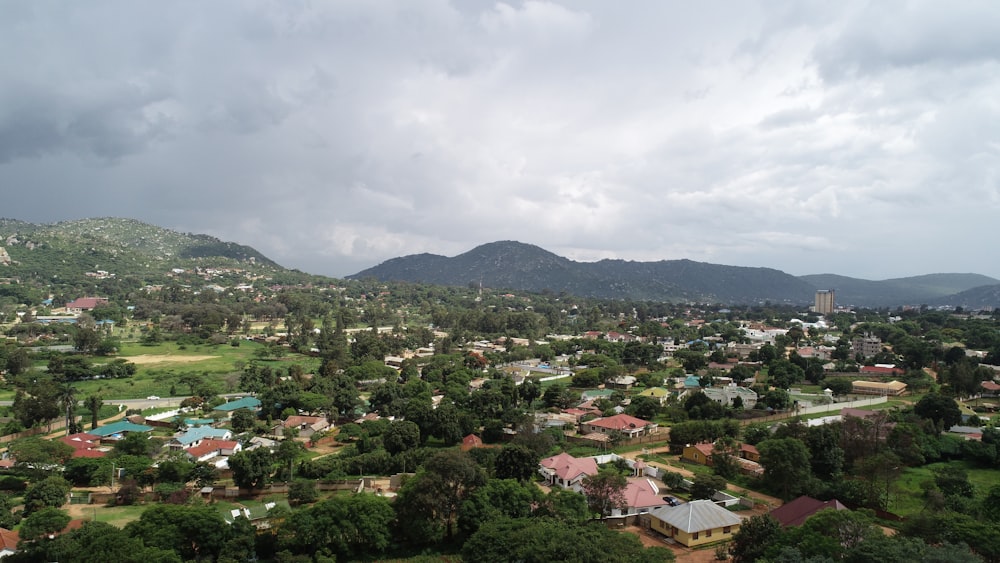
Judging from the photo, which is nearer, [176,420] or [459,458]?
[459,458]

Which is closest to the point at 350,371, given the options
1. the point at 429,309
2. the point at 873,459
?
the point at 873,459

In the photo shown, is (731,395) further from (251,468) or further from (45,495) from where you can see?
(45,495)

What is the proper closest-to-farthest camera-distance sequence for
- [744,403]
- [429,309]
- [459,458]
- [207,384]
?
[459,458], [744,403], [207,384], [429,309]

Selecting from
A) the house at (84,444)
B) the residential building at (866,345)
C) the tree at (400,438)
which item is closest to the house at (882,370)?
the residential building at (866,345)

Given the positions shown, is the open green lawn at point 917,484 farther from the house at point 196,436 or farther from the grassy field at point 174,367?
the grassy field at point 174,367

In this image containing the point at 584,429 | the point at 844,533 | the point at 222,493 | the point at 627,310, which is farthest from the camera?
the point at 627,310

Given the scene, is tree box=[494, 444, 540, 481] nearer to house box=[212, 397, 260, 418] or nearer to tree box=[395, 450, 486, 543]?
tree box=[395, 450, 486, 543]

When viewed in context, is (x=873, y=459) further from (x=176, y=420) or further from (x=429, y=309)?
(x=429, y=309)
